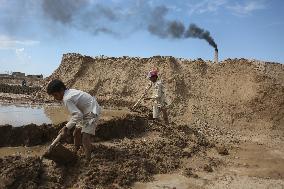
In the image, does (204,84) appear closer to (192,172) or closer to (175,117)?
(175,117)

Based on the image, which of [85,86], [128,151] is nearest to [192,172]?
[128,151]

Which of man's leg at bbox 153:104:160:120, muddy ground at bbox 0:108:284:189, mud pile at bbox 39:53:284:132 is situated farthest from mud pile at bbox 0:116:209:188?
mud pile at bbox 39:53:284:132

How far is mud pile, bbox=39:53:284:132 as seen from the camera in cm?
1391

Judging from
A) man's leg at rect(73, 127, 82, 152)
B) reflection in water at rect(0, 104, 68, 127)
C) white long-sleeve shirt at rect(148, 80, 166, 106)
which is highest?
white long-sleeve shirt at rect(148, 80, 166, 106)

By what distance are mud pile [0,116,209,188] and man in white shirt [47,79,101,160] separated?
0.42m

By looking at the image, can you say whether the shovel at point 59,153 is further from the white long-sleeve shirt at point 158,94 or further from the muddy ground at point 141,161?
the white long-sleeve shirt at point 158,94

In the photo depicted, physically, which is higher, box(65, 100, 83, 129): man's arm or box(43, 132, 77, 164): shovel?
box(65, 100, 83, 129): man's arm

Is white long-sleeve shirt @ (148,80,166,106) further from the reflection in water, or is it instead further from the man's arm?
the man's arm

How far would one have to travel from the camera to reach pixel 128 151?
25.3ft

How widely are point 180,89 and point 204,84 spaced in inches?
36.8

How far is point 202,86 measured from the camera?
50.5 feet

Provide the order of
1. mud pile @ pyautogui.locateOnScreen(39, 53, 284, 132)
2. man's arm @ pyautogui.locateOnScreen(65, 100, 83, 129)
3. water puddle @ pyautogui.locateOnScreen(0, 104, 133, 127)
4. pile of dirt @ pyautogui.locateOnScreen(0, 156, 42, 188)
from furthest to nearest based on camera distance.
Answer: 1. mud pile @ pyautogui.locateOnScreen(39, 53, 284, 132)
2. water puddle @ pyautogui.locateOnScreen(0, 104, 133, 127)
3. man's arm @ pyautogui.locateOnScreen(65, 100, 83, 129)
4. pile of dirt @ pyautogui.locateOnScreen(0, 156, 42, 188)

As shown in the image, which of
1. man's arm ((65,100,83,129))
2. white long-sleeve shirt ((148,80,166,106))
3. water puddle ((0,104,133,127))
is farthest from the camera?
white long-sleeve shirt ((148,80,166,106))

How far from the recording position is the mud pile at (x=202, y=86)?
1391cm
